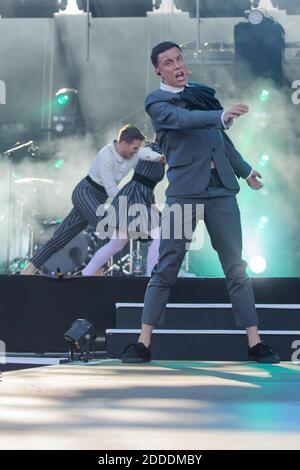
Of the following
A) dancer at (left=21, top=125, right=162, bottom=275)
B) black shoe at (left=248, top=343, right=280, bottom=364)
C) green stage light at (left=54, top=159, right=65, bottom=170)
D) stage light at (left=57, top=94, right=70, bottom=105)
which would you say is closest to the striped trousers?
dancer at (left=21, top=125, right=162, bottom=275)

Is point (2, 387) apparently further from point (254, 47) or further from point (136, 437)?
point (254, 47)

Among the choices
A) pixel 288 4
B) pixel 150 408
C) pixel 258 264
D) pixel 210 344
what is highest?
pixel 288 4

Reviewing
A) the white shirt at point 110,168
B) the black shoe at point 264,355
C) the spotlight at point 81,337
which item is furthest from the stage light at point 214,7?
the black shoe at point 264,355

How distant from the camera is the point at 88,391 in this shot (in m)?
2.74

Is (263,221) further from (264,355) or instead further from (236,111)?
(236,111)

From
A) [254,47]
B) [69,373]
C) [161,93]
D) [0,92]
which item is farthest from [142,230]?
[0,92]

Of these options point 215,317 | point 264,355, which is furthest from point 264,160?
point 264,355

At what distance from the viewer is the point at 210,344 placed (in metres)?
4.88

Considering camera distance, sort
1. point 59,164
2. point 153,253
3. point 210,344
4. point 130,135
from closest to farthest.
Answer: point 210,344, point 153,253, point 130,135, point 59,164

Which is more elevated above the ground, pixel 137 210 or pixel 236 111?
pixel 137 210

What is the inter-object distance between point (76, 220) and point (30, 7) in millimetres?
5570

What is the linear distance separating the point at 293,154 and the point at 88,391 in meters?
12.6

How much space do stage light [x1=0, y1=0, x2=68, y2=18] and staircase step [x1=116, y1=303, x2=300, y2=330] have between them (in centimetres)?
725

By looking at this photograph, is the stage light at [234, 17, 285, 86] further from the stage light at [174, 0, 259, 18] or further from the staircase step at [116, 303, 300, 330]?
the staircase step at [116, 303, 300, 330]
